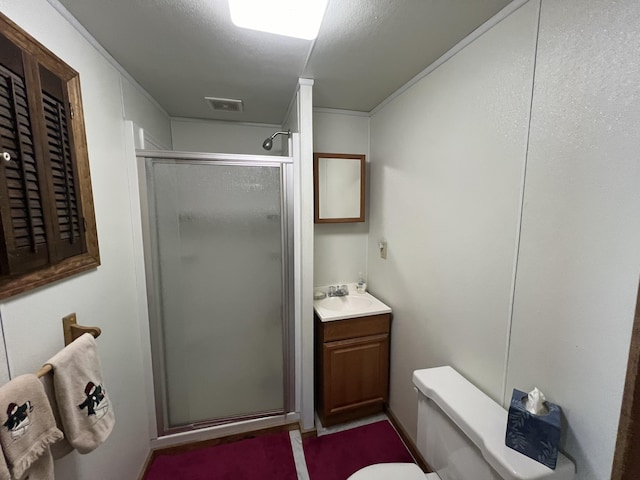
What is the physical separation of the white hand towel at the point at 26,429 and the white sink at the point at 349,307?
1.26 m

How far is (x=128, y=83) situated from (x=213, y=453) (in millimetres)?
2370

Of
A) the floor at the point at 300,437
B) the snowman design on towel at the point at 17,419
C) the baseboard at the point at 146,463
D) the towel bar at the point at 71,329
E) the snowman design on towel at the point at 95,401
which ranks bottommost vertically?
the floor at the point at 300,437

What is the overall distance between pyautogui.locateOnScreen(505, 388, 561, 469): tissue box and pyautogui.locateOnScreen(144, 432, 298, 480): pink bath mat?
130cm

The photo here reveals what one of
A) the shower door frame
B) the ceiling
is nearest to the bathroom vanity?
the shower door frame

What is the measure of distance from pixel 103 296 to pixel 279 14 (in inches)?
56.8

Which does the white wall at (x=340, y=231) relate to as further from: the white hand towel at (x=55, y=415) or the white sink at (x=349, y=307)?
the white hand towel at (x=55, y=415)

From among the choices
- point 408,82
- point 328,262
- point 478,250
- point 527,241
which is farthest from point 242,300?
point 408,82

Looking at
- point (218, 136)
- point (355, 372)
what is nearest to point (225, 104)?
point (218, 136)

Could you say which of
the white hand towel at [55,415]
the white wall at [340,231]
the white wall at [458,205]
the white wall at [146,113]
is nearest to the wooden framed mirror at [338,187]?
the white wall at [340,231]

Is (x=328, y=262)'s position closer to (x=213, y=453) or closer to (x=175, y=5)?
(x=213, y=453)

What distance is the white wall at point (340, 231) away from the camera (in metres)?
2.09

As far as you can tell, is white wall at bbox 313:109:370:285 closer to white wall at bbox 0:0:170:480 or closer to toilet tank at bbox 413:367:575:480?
toilet tank at bbox 413:367:575:480

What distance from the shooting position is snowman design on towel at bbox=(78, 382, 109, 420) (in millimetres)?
900

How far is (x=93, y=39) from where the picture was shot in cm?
116
